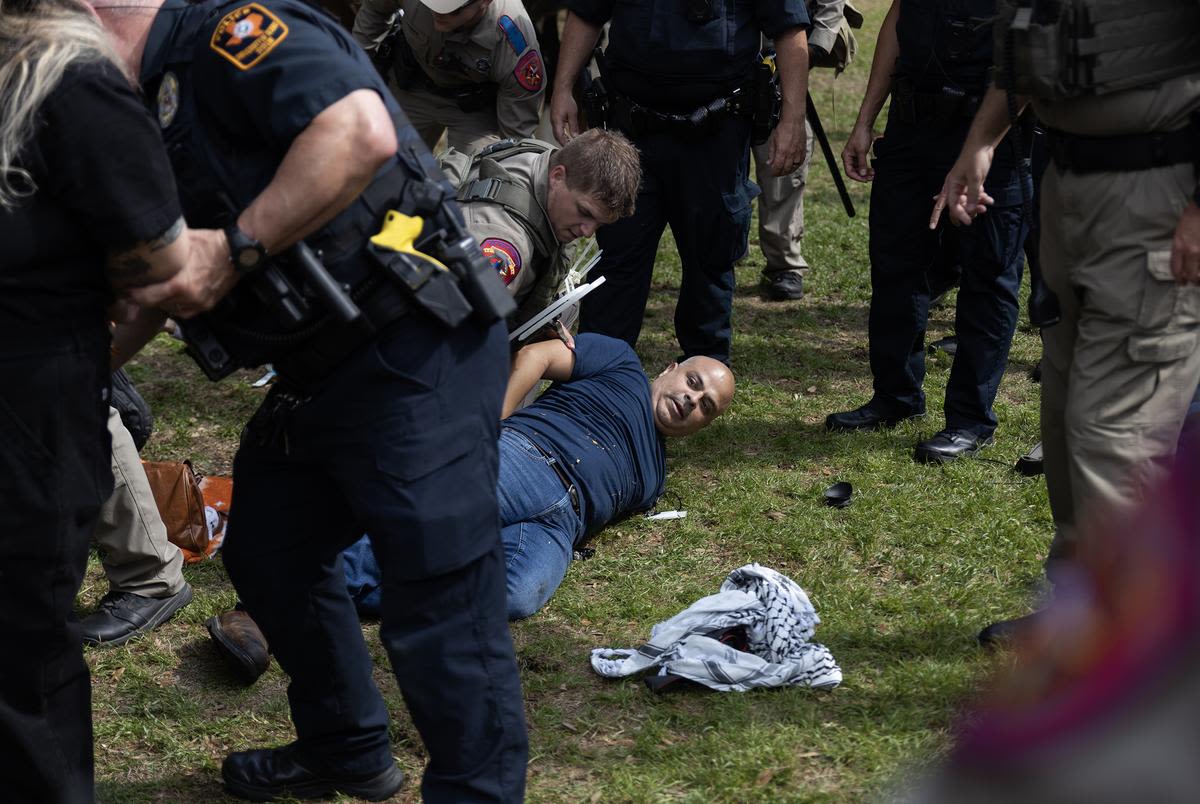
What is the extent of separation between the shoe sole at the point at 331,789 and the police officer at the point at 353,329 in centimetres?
42

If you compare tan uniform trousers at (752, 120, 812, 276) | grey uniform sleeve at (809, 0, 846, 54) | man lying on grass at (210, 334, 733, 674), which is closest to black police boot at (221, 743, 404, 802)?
man lying on grass at (210, 334, 733, 674)

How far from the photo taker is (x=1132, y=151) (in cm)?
293

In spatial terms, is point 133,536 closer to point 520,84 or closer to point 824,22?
point 520,84

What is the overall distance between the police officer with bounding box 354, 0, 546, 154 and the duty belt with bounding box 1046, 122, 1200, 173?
285 cm

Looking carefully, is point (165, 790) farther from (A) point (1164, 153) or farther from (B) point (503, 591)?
(A) point (1164, 153)

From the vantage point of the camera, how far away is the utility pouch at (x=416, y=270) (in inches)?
90.5

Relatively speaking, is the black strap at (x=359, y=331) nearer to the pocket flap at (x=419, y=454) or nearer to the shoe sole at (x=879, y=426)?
the pocket flap at (x=419, y=454)

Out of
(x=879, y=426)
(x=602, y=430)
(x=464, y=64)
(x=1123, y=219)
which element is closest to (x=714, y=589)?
(x=602, y=430)

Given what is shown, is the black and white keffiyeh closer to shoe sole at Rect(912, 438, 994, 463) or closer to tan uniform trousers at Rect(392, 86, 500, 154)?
shoe sole at Rect(912, 438, 994, 463)

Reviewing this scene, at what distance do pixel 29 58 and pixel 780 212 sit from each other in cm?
509

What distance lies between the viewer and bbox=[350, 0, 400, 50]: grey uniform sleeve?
19.3 feet

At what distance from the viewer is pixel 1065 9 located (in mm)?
2887

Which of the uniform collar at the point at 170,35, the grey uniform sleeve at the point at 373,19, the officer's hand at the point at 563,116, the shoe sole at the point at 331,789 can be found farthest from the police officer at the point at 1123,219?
the grey uniform sleeve at the point at 373,19

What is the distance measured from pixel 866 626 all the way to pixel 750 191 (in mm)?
2067
